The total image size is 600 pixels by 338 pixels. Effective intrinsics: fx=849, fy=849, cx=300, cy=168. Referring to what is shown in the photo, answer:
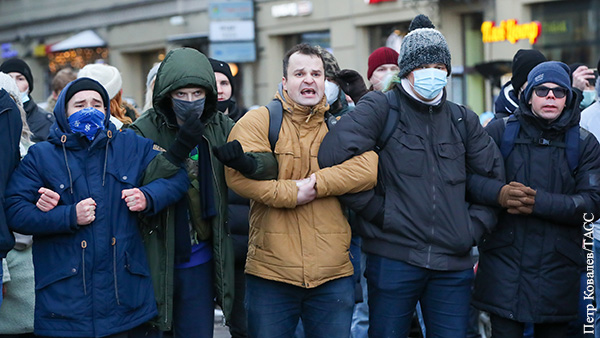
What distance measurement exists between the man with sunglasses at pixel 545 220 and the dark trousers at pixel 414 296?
0.46 m

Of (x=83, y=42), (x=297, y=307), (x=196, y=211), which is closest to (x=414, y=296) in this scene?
Answer: (x=297, y=307)

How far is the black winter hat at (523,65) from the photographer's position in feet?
19.4

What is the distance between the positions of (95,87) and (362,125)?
1.43 metres

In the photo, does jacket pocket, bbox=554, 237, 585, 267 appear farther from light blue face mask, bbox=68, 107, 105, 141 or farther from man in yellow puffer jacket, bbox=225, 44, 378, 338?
light blue face mask, bbox=68, 107, 105, 141

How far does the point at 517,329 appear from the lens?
5.09 metres

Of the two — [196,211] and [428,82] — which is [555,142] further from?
[196,211]

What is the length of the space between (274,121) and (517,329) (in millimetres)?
1946

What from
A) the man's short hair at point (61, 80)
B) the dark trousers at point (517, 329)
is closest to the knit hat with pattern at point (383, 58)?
the dark trousers at point (517, 329)

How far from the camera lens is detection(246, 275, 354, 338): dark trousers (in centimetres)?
458

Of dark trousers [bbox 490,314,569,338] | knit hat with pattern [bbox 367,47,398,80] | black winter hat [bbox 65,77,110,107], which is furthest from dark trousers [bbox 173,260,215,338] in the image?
knit hat with pattern [bbox 367,47,398,80]

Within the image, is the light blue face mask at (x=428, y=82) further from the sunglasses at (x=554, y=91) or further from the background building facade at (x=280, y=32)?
the background building facade at (x=280, y=32)

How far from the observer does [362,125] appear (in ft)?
15.0

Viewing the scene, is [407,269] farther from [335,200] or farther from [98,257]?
[98,257]

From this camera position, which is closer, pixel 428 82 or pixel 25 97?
pixel 428 82
